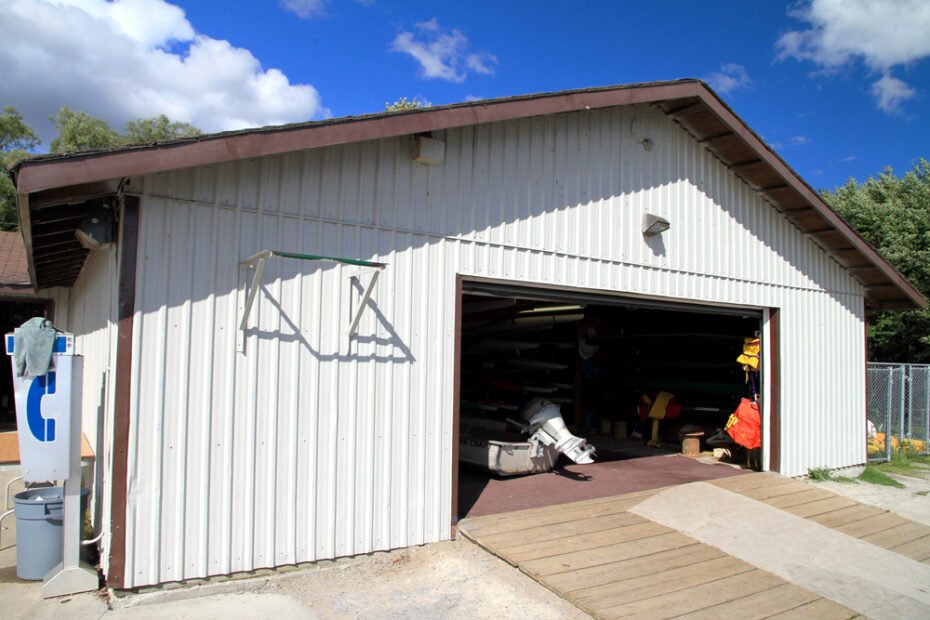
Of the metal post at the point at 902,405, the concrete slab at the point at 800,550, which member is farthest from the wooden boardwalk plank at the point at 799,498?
the metal post at the point at 902,405

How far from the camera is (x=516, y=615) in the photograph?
14.3 feet

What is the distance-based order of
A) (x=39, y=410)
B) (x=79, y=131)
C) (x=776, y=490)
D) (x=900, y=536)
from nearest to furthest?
1. (x=39, y=410)
2. (x=900, y=536)
3. (x=776, y=490)
4. (x=79, y=131)

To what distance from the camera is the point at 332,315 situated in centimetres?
512

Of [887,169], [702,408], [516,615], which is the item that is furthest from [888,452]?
[887,169]

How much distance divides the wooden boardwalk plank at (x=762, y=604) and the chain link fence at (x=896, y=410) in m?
7.27

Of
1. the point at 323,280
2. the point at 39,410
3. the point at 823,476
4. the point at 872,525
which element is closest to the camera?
the point at 39,410

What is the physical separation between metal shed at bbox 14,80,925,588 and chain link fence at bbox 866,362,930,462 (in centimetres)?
597

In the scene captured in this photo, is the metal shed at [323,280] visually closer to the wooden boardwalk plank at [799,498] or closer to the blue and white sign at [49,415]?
the blue and white sign at [49,415]

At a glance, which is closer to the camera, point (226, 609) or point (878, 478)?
point (226, 609)

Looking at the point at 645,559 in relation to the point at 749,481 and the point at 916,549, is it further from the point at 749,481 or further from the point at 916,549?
the point at 749,481

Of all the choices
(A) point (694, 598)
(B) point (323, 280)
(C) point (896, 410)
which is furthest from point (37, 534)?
(C) point (896, 410)

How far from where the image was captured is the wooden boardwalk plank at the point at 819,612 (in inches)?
178

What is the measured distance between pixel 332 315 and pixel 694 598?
3.41 m

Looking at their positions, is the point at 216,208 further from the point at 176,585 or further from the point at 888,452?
the point at 888,452
